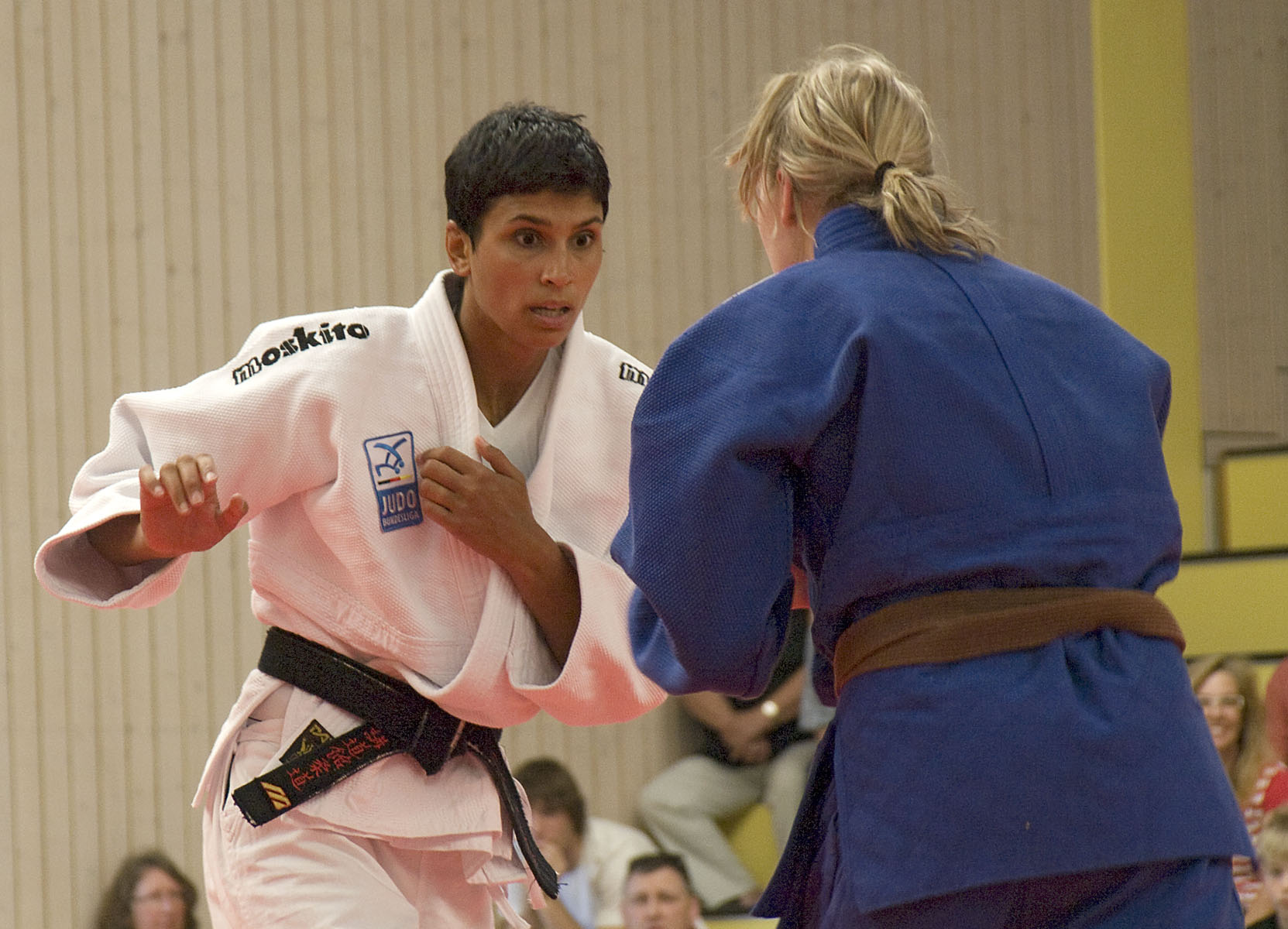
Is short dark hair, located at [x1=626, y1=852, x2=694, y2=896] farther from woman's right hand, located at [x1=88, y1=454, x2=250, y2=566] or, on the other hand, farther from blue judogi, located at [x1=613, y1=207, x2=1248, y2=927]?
blue judogi, located at [x1=613, y1=207, x2=1248, y2=927]

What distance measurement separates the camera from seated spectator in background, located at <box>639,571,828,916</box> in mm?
6004

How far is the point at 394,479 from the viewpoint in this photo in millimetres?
2510

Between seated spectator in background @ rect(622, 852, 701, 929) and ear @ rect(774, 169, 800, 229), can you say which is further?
seated spectator in background @ rect(622, 852, 701, 929)

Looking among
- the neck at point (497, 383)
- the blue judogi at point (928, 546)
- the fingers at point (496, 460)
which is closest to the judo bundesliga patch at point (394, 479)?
the fingers at point (496, 460)

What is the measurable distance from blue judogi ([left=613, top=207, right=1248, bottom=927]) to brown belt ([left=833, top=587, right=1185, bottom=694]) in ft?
0.05

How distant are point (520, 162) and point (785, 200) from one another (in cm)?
70

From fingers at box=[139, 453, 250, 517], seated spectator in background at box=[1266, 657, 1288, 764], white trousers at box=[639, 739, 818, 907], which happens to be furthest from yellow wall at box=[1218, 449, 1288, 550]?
fingers at box=[139, 453, 250, 517]

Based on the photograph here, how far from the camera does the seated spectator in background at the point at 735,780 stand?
236 inches

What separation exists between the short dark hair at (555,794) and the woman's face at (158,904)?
135 cm

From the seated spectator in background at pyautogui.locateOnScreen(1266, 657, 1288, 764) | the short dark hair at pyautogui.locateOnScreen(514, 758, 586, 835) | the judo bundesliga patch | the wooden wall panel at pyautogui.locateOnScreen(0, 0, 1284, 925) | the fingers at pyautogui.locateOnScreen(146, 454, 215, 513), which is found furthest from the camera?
the wooden wall panel at pyautogui.locateOnScreen(0, 0, 1284, 925)

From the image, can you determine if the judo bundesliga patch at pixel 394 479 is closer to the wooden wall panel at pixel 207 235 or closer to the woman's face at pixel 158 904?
the woman's face at pixel 158 904

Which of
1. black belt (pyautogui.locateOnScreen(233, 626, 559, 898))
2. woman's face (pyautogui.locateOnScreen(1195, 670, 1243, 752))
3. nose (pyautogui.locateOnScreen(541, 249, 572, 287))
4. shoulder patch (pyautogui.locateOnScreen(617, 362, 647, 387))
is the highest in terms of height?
nose (pyautogui.locateOnScreen(541, 249, 572, 287))

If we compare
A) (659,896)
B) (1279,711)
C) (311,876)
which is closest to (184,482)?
(311,876)

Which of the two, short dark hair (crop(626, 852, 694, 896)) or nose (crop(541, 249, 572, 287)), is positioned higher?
nose (crop(541, 249, 572, 287))
